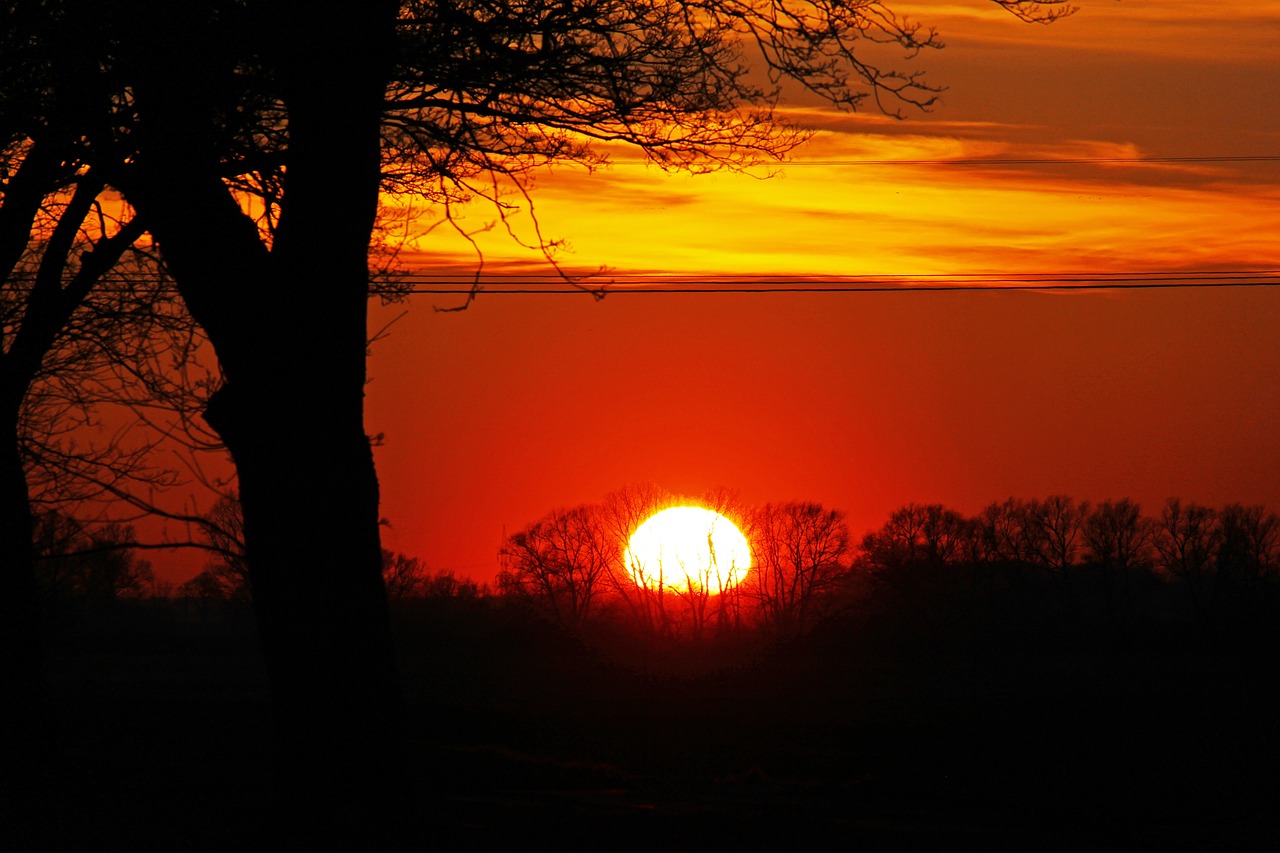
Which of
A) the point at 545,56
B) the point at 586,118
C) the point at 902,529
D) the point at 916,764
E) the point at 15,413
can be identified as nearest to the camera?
the point at 545,56

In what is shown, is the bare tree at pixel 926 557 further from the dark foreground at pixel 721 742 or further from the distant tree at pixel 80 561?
the distant tree at pixel 80 561

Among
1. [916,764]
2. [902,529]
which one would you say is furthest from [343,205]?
[902,529]

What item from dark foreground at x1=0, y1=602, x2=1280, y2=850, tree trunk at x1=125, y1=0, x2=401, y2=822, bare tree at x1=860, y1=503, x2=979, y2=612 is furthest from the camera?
bare tree at x1=860, y1=503, x2=979, y2=612

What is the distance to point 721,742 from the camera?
2788 cm

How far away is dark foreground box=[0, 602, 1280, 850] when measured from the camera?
23.7 ft

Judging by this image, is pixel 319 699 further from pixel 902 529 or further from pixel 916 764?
pixel 902 529

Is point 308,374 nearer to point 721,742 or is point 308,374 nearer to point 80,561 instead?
point 80,561

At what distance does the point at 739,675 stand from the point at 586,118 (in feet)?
175

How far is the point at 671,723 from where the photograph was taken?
32719 millimetres

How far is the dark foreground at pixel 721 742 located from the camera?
23.7ft

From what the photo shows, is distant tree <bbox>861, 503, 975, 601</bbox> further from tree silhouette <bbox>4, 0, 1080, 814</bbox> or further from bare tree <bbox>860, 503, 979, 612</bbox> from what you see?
tree silhouette <bbox>4, 0, 1080, 814</bbox>

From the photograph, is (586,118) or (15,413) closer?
(586,118)

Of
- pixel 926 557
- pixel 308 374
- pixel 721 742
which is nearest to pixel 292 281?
pixel 308 374

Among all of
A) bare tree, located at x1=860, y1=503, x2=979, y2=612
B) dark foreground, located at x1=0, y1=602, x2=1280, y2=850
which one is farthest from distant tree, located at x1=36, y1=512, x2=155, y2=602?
bare tree, located at x1=860, y1=503, x2=979, y2=612
